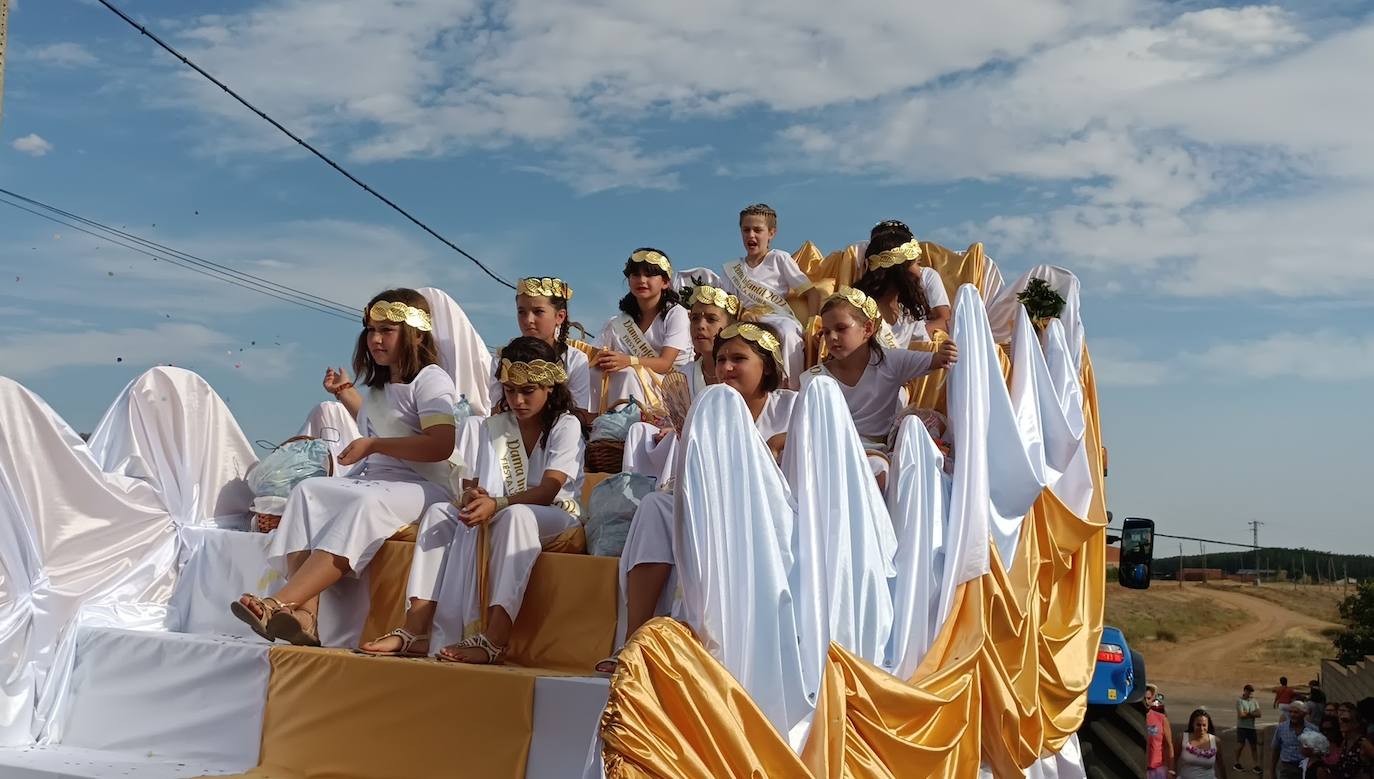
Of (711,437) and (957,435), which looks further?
(957,435)

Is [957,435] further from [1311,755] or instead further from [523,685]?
[1311,755]

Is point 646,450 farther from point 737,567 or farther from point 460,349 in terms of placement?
point 737,567

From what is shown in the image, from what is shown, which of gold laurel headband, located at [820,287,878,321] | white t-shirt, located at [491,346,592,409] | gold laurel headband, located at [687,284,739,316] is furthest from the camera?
white t-shirt, located at [491,346,592,409]

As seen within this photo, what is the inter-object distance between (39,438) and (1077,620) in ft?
14.2

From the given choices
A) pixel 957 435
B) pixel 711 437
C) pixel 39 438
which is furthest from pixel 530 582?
pixel 39 438

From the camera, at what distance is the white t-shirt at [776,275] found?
310 inches

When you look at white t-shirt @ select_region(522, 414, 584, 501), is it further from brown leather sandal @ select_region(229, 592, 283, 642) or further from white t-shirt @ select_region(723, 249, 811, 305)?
white t-shirt @ select_region(723, 249, 811, 305)

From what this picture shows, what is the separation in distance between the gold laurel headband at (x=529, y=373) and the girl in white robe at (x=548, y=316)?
3.00 ft

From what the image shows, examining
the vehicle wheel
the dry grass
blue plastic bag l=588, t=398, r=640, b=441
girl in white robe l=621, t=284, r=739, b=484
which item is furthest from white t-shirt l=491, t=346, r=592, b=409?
the dry grass

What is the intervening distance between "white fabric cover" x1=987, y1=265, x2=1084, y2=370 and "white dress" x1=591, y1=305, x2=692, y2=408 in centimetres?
163

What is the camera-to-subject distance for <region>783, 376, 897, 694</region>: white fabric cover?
146 inches

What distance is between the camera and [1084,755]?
7.77 meters

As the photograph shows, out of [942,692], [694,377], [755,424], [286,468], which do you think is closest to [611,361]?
[694,377]

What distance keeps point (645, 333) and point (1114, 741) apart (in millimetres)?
3937
